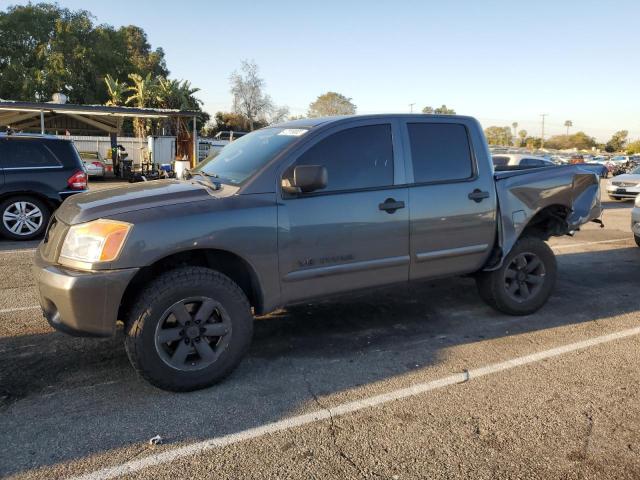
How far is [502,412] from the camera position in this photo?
320 cm

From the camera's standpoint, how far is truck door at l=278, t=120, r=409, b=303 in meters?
3.69

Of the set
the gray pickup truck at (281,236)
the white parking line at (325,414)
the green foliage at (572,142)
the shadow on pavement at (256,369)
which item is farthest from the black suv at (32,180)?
the green foliage at (572,142)

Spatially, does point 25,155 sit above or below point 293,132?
above

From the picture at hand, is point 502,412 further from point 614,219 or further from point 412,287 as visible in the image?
point 614,219

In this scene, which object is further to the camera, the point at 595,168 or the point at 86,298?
the point at 595,168

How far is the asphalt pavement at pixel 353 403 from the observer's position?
8.77 feet

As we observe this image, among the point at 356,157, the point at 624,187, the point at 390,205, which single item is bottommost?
the point at 390,205

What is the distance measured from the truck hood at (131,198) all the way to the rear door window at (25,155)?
221 inches

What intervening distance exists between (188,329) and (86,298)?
65 cm

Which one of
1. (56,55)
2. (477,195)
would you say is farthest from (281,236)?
(56,55)

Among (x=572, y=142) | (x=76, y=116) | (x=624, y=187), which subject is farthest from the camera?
(x=572, y=142)

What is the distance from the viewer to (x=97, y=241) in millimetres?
3199

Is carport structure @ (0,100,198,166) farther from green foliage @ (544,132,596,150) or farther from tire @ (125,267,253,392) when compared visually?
green foliage @ (544,132,596,150)

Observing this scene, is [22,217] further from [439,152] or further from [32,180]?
[439,152]
